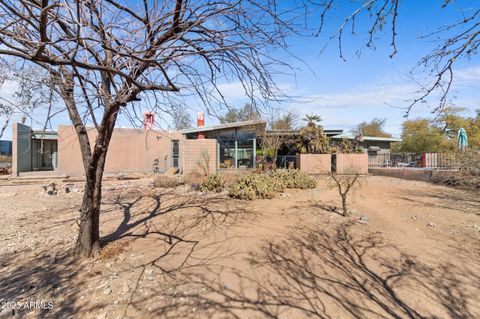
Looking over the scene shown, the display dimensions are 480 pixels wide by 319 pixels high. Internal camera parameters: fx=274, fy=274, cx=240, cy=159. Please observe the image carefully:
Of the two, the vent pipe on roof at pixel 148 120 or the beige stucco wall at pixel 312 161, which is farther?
the beige stucco wall at pixel 312 161

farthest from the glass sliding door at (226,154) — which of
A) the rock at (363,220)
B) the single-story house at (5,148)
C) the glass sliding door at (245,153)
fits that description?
the single-story house at (5,148)

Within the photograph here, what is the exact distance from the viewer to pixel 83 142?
12.8 feet

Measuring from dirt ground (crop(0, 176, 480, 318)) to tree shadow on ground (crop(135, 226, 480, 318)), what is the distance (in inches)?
0.5

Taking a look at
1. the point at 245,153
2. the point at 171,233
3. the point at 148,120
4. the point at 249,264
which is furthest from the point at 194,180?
the point at 249,264

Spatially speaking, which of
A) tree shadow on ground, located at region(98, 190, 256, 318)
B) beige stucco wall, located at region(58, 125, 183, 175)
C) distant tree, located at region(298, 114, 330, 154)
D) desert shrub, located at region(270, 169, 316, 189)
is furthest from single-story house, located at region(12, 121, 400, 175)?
tree shadow on ground, located at region(98, 190, 256, 318)

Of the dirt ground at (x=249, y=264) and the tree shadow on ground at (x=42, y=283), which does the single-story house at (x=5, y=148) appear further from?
the tree shadow on ground at (x=42, y=283)

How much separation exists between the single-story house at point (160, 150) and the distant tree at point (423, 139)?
11.4 metres

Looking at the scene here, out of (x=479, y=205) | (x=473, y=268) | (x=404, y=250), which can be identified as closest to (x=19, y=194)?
(x=404, y=250)

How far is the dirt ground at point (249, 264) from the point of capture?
2750 millimetres

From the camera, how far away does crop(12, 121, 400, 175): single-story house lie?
14.6 meters

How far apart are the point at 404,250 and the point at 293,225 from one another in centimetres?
182

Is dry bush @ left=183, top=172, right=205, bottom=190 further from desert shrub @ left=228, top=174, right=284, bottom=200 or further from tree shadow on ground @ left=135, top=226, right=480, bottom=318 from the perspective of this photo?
tree shadow on ground @ left=135, top=226, right=480, bottom=318

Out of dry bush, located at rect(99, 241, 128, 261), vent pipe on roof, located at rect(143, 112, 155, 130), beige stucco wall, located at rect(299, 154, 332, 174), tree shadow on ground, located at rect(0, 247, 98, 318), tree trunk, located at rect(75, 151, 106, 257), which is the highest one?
vent pipe on roof, located at rect(143, 112, 155, 130)

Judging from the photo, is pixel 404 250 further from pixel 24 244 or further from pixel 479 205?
pixel 24 244
